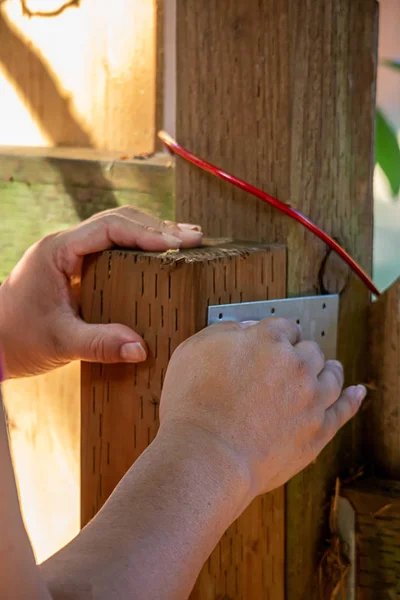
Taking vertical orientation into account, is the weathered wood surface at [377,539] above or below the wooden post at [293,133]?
below

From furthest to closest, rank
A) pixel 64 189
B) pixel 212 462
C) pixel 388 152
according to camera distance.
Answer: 1. pixel 388 152
2. pixel 64 189
3. pixel 212 462

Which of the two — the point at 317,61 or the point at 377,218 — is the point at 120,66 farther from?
the point at 377,218

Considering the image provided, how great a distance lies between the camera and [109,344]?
0.99 meters

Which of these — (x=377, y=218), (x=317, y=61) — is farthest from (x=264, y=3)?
(x=377, y=218)

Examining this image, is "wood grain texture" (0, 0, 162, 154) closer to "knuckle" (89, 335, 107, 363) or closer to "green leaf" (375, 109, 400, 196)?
"knuckle" (89, 335, 107, 363)

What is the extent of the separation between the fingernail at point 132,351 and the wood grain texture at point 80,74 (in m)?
0.42

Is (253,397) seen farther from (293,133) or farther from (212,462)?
(293,133)

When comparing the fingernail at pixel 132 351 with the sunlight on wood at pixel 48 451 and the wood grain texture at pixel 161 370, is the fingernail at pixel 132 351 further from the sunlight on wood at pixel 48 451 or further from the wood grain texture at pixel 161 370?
the sunlight on wood at pixel 48 451

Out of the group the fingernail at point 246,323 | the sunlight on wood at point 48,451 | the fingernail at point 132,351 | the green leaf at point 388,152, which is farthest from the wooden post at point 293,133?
the green leaf at point 388,152

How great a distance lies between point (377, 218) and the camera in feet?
9.65

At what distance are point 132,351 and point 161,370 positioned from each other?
4 cm

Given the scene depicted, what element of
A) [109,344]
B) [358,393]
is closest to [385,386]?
[358,393]

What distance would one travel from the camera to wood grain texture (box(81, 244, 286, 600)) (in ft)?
3.18

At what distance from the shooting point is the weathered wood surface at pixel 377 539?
112cm
